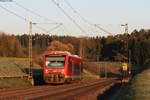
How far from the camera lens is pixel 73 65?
135 feet

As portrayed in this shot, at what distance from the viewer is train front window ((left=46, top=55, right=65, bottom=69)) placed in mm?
37625

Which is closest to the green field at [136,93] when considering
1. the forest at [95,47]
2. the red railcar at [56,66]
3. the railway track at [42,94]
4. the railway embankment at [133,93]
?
the railway embankment at [133,93]

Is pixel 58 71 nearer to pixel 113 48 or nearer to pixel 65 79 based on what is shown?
pixel 65 79

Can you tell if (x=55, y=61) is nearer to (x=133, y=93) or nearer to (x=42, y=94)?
(x=42, y=94)

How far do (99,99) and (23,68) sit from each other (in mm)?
34145

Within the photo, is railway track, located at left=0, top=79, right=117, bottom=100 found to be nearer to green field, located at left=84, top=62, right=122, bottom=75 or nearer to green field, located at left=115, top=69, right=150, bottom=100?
green field, located at left=115, top=69, right=150, bottom=100

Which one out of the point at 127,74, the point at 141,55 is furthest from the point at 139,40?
the point at 127,74

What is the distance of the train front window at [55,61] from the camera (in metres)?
37.6

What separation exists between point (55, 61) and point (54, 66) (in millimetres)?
534

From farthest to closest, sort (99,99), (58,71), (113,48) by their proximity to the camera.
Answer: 1. (113,48)
2. (58,71)
3. (99,99)

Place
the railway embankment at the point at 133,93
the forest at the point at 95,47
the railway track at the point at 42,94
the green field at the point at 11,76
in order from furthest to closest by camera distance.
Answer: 1. the forest at the point at 95,47
2. the green field at the point at 11,76
3. the railway track at the point at 42,94
4. the railway embankment at the point at 133,93

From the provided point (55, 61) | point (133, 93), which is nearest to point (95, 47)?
point (55, 61)

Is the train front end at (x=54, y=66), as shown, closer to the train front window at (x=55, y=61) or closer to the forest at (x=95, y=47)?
the train front window at (x=55, y=61)

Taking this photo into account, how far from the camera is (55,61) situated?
3775 cm
